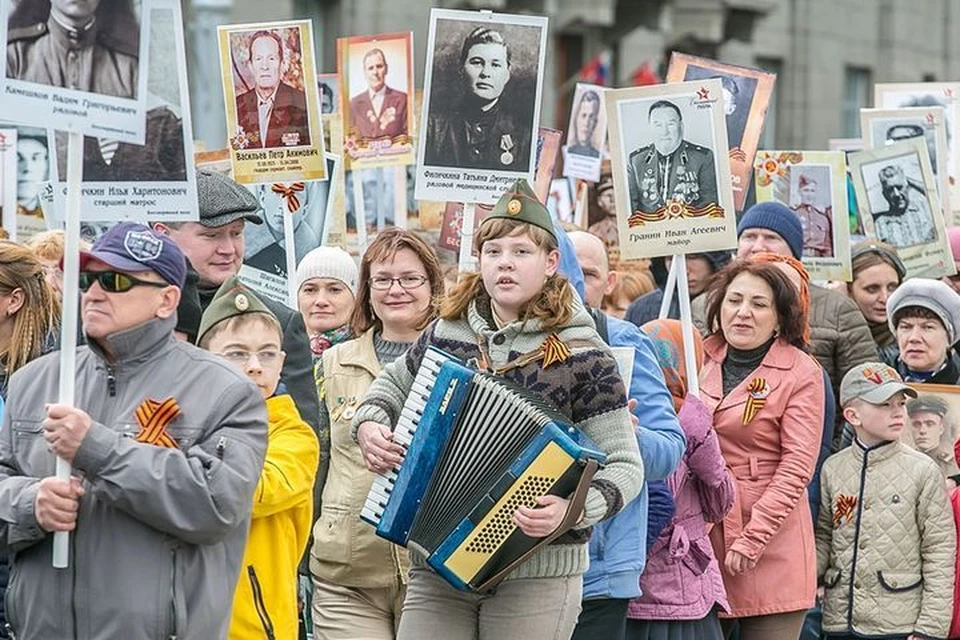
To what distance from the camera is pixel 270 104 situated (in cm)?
902

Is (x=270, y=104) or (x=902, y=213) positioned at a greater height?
(x=270, y=104)

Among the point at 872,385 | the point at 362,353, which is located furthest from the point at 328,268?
the point at 872,385

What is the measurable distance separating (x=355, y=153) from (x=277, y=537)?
4771 millimetres

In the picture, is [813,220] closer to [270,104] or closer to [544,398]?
[270,104]

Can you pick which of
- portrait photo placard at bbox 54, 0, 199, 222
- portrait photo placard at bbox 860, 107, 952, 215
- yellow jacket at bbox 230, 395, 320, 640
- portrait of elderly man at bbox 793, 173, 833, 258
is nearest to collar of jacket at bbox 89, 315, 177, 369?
yellow jacket at bbox 230, 395, 320, 640

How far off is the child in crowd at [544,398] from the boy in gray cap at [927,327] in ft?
11.0

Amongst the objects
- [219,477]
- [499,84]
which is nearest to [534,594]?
[219,477]

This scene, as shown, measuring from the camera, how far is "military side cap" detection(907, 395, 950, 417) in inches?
350

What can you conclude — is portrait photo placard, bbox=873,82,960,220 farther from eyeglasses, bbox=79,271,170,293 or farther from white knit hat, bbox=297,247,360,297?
eyeglasses, bbox=79,271,170,293

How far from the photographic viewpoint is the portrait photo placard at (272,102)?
29.3 feet

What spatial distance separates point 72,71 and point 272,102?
11.5 feet

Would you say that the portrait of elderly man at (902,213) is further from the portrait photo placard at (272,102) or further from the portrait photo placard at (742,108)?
the portrait photo placard at (272,102)

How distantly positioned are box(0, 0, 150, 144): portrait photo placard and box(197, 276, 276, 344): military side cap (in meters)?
0.83

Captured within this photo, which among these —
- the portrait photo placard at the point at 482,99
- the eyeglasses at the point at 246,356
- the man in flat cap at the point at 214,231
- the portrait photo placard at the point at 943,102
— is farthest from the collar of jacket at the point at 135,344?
the portrait photo placard at the point at 943,102
